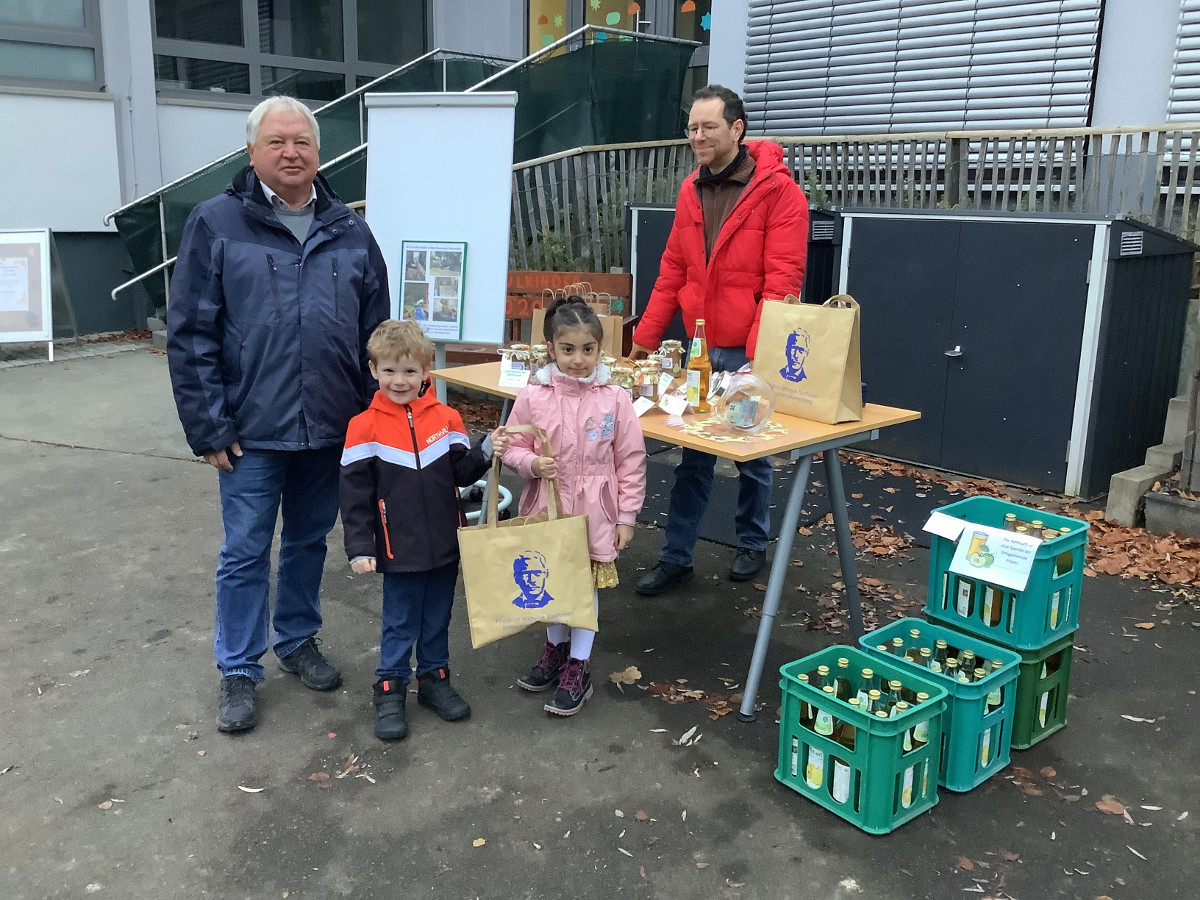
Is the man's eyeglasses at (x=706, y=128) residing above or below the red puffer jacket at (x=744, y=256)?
A: above

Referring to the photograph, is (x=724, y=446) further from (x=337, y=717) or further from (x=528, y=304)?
(x=528, y=304)

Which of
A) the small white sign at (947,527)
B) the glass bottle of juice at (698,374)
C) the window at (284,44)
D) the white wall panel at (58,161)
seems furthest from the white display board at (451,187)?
the window at (284,44)

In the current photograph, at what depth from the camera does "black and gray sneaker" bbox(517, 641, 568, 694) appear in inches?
141

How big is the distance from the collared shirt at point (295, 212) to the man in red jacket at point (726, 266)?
1.52 metres

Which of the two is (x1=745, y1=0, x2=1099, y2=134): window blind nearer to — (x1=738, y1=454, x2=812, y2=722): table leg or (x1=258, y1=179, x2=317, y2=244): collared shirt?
(x1=738, y1=454, x2=812, y2=722): table leg

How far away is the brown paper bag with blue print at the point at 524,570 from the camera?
3.03 meters

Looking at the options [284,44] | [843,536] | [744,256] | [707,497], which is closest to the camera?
[843,536]

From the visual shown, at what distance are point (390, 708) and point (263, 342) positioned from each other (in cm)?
126

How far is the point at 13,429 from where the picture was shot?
7203mm

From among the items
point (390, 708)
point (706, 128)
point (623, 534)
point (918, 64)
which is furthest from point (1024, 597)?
point (918, 64)

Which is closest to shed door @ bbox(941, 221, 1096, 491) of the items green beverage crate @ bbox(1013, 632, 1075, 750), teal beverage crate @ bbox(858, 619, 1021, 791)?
green beverage crate @ bbox(1013, 632, 1075, 750)

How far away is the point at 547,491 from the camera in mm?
3145

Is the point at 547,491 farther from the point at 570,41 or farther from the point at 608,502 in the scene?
the point at 570,41

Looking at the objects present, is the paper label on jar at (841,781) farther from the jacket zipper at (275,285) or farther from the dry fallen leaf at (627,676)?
the jacket zipper at (275,285)
